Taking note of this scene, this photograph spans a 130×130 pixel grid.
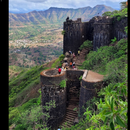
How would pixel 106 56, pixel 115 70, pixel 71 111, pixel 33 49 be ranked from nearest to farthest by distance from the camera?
pixel 115 70, pixel 71 111, pixel 106 56, pixel 33 49

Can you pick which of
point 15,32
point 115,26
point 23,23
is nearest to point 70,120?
point 115,26

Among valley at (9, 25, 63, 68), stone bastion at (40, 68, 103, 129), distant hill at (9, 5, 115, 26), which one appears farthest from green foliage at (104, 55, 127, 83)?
distant hill at (9, 5, 115, 26)

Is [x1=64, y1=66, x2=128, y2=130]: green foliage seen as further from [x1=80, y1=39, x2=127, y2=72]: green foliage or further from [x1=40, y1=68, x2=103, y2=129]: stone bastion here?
[x1=80, y1=39, x2=127, y2=72]: green foliage

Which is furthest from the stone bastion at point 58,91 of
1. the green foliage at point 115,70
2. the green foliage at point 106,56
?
the green foliage at point 106,56

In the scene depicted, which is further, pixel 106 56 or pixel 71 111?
pixel 106 56

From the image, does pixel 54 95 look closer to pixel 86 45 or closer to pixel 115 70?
pixel 115 70

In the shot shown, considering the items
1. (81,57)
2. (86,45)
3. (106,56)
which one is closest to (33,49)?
(86,45)

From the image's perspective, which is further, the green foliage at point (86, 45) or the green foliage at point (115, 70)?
the green foliage at point (86, 45)

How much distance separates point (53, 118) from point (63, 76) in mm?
3598

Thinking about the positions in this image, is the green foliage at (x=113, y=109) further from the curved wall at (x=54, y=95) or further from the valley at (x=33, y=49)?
the valley at (x=33, y=49)

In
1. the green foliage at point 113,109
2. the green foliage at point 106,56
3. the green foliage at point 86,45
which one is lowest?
the green foliage at point 113,109
